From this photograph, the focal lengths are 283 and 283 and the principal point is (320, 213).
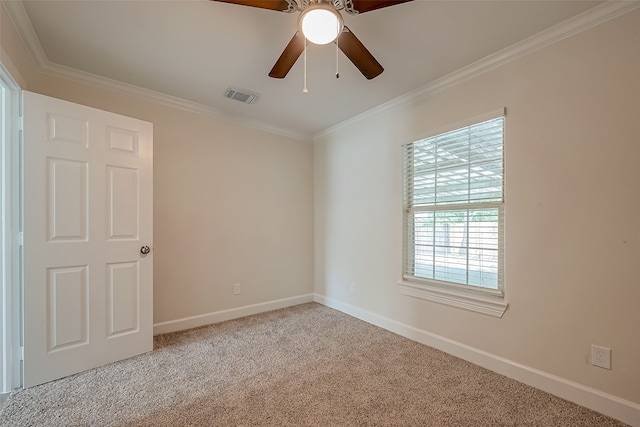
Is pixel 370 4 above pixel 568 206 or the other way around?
above

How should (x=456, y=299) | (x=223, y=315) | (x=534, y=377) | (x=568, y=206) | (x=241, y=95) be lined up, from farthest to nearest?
(x=223, y=315), (x=241, y=95), (x=456, y=299), (x=534, y=377), (x=568, y=206)

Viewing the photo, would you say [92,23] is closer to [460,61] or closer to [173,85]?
[173,85]

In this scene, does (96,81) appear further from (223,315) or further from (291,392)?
(291,392)

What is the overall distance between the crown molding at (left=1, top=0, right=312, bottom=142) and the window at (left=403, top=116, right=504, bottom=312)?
1898mm

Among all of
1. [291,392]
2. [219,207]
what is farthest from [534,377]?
[219,207]

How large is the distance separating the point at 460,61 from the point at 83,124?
2.96 metres

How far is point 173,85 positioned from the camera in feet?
8.63

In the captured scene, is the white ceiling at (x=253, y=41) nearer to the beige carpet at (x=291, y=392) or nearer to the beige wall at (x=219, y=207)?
the beige wall at (x=219, y=207)

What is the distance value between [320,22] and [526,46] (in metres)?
1.59

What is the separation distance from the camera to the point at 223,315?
10.6ft

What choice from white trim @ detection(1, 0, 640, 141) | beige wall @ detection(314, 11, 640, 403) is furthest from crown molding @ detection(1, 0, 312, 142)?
beige wall @ detection(314, 11, 640, 403)

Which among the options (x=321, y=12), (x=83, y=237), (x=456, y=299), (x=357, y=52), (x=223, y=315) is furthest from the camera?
(x=223, y=315)

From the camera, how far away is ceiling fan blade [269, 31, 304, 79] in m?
1.57

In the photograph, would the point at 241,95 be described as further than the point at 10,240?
Yes
